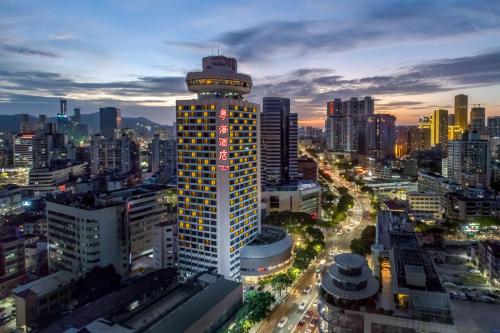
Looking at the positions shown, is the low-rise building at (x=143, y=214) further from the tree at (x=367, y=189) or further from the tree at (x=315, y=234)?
the tree at (x=367, y=189)

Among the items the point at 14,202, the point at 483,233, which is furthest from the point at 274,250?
the point at 14,202

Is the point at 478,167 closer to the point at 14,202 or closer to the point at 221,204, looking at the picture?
the point at 221,204

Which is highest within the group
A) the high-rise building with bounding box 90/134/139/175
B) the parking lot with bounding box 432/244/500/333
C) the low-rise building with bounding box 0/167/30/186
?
the high-rise building with bounding box 90/134/139/175

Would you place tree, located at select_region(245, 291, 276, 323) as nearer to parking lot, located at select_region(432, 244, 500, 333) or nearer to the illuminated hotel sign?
the illuminated hotel sign

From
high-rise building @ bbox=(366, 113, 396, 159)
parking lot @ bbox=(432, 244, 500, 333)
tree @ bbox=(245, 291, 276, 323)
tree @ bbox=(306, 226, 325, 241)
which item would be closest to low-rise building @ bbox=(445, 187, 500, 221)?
parking lot @ bbox=(432, 244, 500, 333)

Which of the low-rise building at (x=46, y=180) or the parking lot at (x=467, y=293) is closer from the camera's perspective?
the parking lot at (x=467, y=293)

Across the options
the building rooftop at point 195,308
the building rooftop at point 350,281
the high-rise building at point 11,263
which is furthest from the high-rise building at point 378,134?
the high-rise building at point 11,263
